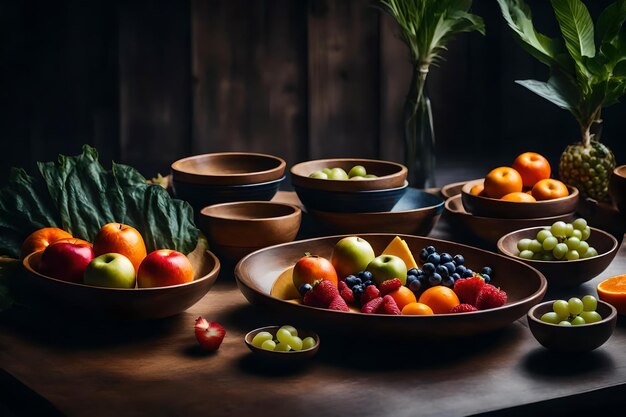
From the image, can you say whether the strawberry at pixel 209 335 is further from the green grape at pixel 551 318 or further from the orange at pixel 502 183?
the orange at pixel 502 183

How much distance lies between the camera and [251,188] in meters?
2.22

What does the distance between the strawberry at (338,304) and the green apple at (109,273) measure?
0.35m

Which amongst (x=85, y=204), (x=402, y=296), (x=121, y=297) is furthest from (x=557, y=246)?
(x=85, y=204)

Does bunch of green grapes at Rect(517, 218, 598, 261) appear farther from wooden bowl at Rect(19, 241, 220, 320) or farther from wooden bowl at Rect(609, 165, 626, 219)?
wooden bowl at Rect(19, 241, 220, 320)

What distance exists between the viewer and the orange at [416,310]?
5.33 feet

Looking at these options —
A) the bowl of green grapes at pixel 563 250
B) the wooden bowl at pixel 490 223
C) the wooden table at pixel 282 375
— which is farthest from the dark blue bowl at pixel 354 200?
the wooden table at pixel 282 375

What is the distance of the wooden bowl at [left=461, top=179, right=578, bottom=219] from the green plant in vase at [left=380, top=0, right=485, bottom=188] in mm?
431

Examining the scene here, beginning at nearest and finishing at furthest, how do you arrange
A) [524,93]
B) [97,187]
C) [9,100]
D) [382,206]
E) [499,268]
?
1. [499,268]
2. [97,187]
3. [382,206]
4. [9,100]
5. [524,93]

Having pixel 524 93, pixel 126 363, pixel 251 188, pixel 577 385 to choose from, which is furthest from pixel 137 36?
pixel 577 385

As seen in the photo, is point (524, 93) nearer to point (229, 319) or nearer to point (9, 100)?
point (9, 100)

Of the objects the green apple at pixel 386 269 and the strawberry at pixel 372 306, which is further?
the green apple at pixel 386 269

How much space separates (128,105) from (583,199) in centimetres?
147

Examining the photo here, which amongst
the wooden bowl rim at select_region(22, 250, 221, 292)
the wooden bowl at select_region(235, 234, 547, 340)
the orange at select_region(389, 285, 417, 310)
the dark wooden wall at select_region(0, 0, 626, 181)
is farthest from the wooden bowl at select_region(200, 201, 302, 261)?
the dark wooden wall at select_region(0, 0, 626, 181)

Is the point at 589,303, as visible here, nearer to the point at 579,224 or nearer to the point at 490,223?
the point at 579,224
